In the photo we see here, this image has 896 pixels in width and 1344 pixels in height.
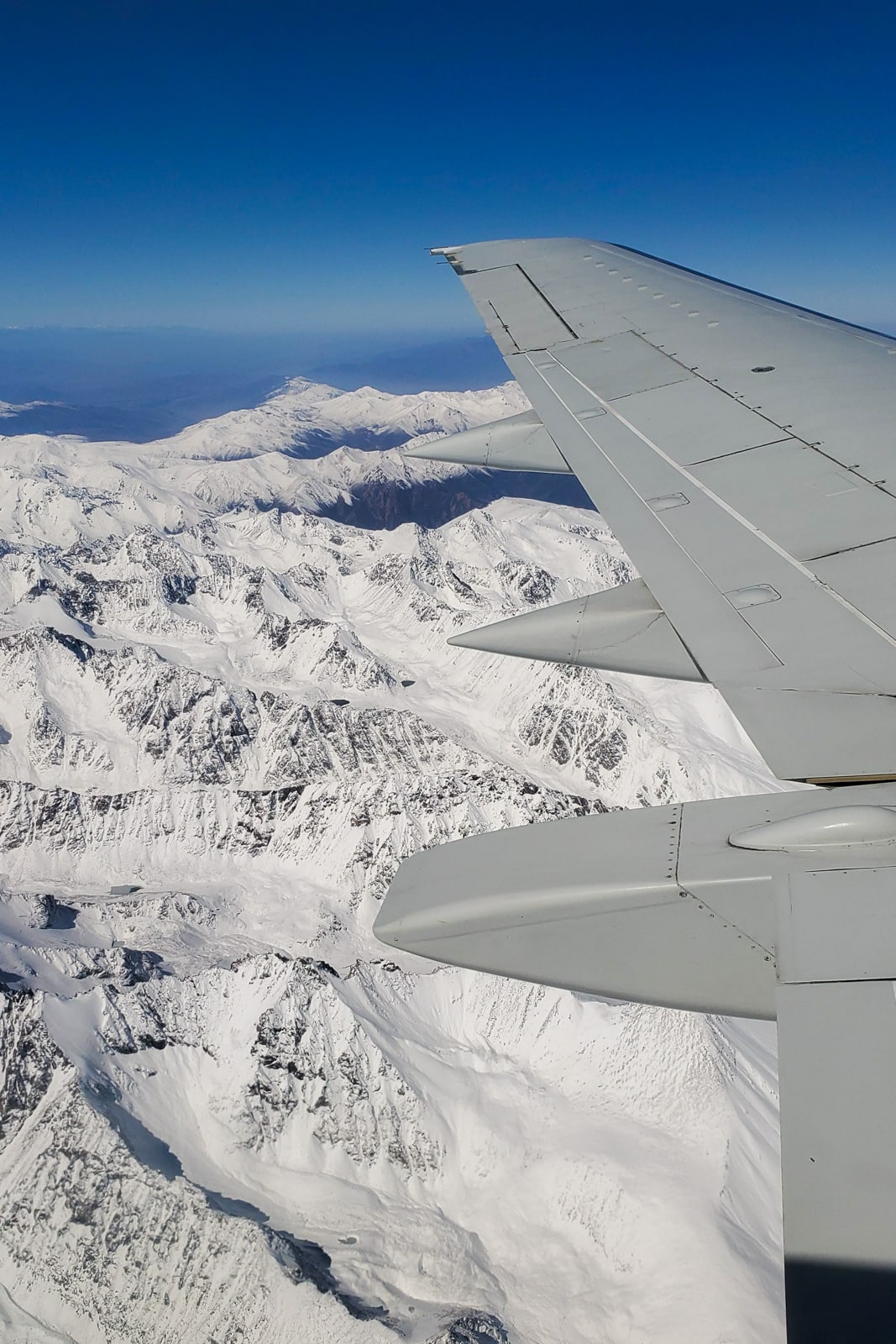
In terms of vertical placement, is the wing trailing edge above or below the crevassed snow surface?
above

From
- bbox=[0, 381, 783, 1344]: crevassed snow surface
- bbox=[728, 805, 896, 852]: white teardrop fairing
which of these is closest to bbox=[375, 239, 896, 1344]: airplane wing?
bbox=[728, 805, 896, 852]: white teardrop fairing

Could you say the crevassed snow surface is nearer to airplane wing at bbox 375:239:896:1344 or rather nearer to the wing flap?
the wing flap

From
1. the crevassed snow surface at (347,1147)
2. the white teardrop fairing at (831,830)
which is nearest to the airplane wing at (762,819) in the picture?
the white teardrop fairing at (831,830)

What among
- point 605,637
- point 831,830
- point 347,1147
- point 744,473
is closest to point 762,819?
point 831,830

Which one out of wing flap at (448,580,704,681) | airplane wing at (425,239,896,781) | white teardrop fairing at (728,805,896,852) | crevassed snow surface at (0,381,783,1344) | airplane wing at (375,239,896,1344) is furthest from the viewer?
crevassed snow surface at (0,381,783,1344)

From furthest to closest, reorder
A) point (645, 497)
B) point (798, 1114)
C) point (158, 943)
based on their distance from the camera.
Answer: point (158, 943) < point (645, 497) < point (798, 1114)

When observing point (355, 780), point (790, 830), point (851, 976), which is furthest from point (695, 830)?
point (355, 780)

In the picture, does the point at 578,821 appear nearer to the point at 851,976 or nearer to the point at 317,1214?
the point at 851,976

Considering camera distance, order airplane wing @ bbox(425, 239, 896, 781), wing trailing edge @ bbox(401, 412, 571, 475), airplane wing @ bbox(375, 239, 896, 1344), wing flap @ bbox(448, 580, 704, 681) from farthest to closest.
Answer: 1. wing trailing edge @ bbox(401, 412, 571, 475)
2. wing flap @ bbox(448, 580, 704, 681)
3. airplane wing @ bbox(425, 239, 896, 781)
4. airplane wing @ bbox(375, 239, 896, 1344)

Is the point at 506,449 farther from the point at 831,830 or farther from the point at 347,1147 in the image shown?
the point at 347,1147
